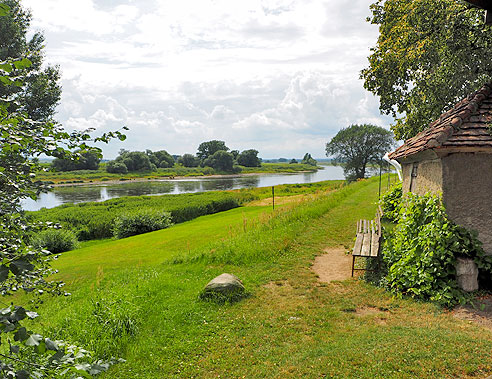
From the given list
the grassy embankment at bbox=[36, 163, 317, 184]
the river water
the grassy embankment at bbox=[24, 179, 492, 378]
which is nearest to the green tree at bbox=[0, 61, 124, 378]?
Result: the grassy embankment at bbox=[24, 179, 492, 378]

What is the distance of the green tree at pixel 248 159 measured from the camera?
14088cm

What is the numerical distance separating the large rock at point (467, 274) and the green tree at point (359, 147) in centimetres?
5315

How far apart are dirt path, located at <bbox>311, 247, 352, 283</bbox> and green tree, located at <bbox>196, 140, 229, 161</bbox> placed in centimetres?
13549

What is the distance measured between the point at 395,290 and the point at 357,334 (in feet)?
Answer: 6.63

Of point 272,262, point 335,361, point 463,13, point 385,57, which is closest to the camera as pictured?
point 335,361

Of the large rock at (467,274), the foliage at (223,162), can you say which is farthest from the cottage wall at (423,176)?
Result: the foliage at (223,162)

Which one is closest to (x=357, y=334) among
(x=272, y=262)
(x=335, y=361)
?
(x=335, y=361)

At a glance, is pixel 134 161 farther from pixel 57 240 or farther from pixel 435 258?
pixel 435 258

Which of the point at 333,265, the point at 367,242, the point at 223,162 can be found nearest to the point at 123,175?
the point at 223,162

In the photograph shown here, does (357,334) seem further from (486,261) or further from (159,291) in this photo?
(159,291)

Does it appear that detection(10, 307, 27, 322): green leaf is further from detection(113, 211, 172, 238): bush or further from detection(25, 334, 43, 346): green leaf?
detection(113, 211, 172, 238): bush

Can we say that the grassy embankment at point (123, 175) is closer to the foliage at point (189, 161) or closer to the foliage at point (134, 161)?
the foliage at point (134, 161)

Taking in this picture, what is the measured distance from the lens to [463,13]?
831 centimetres

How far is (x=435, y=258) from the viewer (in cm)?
659
